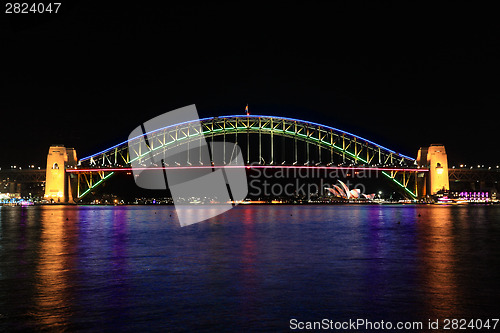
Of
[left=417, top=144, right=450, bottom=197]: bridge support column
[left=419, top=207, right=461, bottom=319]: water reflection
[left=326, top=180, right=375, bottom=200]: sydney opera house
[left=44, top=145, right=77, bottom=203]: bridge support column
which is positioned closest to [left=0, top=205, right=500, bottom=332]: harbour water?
[left=419, top=207, right=461, bottom=319]: water reflection

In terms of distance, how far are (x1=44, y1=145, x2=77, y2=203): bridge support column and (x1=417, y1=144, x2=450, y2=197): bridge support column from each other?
54.7m

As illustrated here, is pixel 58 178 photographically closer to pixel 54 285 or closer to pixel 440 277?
pixel 54 285

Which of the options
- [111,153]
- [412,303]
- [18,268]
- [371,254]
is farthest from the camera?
[111,153]

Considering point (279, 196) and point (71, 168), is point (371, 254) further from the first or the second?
point (279, 196)

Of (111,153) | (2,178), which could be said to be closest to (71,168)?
(111,153)

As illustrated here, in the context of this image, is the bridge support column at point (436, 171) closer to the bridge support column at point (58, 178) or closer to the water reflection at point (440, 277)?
the bridge support column at point (58, 178)

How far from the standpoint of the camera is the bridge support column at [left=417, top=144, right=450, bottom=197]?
317ft

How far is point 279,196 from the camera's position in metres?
144

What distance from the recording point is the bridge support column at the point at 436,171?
317 feet

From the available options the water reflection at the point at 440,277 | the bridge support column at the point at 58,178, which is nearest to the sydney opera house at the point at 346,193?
the bridge support column at the point at 58,178

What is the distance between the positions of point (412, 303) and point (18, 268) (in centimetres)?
1052

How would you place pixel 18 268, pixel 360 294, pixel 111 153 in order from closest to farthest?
pixel 360 294
pixel 18 268
pixel 111 153

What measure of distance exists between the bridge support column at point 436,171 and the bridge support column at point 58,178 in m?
54.7

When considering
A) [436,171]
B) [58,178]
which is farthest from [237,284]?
[58,178]
